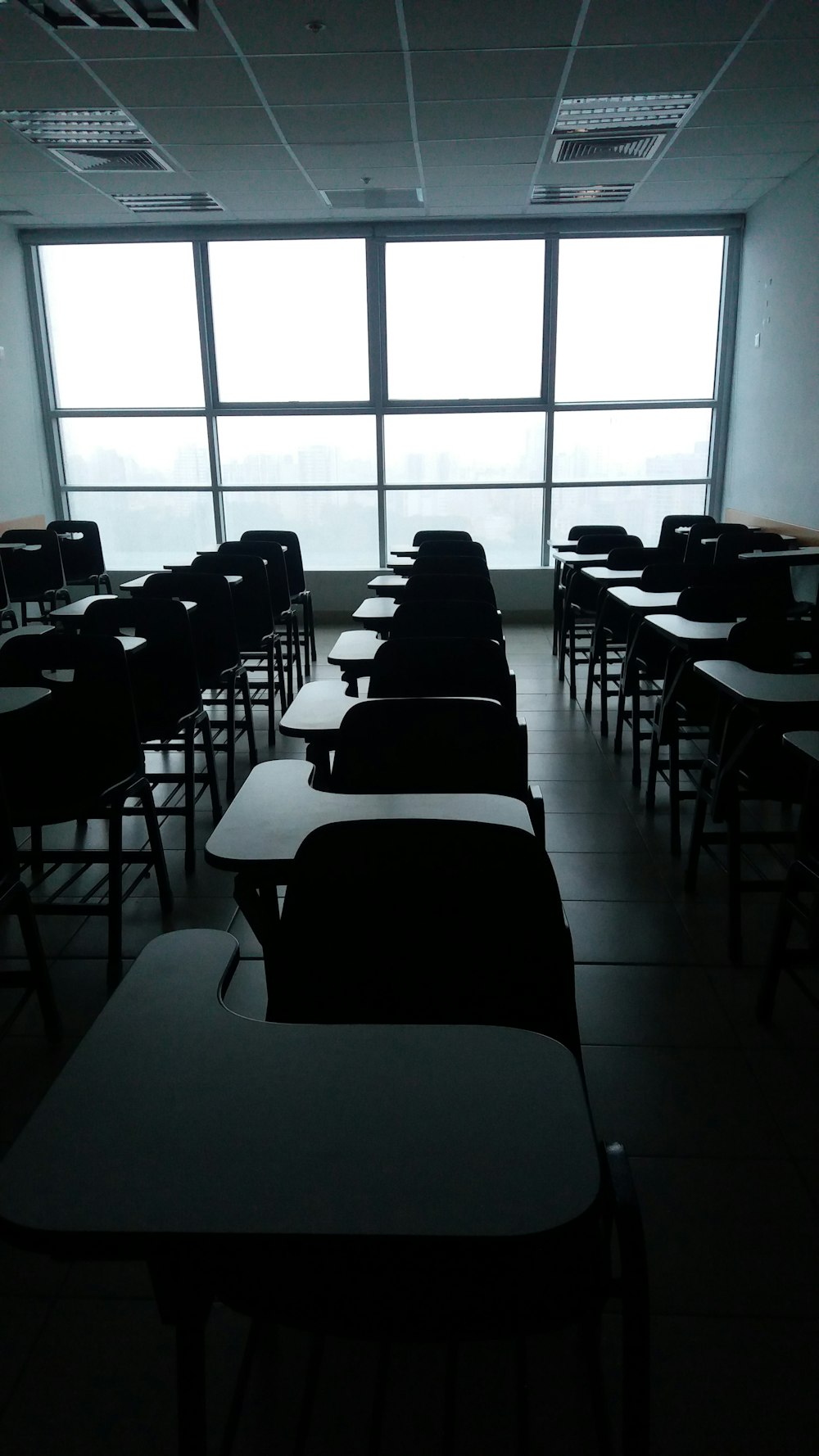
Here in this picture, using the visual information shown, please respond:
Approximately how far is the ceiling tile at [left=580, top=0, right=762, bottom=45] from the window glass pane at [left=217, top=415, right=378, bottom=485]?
4.29 m

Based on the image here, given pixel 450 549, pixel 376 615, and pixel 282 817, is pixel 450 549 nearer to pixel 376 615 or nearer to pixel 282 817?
pixel 376 615

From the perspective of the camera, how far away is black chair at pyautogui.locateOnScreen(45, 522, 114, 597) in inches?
279

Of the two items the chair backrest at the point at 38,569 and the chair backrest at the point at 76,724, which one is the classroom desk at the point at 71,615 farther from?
the chair backrest at the point at 38,569

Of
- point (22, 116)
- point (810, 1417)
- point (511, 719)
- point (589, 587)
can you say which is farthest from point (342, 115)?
point (810, 1417)

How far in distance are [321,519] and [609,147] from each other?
156 inches

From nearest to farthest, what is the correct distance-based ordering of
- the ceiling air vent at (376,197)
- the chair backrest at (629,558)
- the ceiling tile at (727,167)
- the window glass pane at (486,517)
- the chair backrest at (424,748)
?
the chair backrest at (424,748) < the chair backrest at (629,558) < the ceiling tile at (727,167) < the ceiling air vent at (376,197) < the window glass pane at (486,517)

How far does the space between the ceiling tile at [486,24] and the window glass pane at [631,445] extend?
3996 millimetres

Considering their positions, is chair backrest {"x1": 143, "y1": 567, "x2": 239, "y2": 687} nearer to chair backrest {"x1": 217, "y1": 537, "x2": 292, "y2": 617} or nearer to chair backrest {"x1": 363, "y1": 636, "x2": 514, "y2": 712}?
chair backrest {"x1": 217, "y1": 537, "x2": 292, "y2": 617}

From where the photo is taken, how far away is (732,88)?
482cm

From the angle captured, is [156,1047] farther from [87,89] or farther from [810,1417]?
[87,89]

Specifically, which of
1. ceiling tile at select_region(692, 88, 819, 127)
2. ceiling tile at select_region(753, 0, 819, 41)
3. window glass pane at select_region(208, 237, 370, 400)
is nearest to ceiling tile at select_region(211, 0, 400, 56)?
ceiling tile at select_region(753, 0, 819, 41)

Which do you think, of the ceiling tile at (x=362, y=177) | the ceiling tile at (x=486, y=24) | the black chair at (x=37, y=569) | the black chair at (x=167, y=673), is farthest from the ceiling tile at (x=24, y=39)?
the black chair at (x=37, y=569)

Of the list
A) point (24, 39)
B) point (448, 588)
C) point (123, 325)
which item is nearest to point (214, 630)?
point (448, 588)

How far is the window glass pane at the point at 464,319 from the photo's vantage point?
25.7ft
